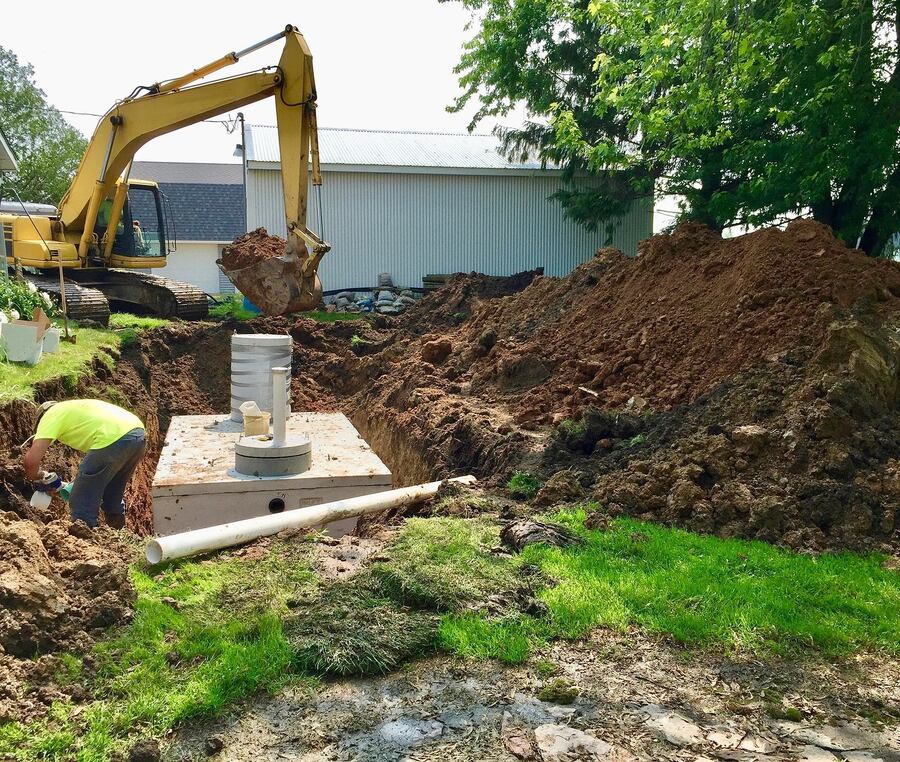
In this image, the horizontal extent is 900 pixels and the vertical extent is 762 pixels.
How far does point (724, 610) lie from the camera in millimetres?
4895

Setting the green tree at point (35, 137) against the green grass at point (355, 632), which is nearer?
the green grass at point (355, 632)

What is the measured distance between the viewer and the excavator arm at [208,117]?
13.4 metres

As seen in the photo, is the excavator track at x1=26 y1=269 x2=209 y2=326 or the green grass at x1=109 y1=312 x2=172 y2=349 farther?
the excavator track at x1=26 y1=269 x2=209 y2=326

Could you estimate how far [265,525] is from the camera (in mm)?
6293

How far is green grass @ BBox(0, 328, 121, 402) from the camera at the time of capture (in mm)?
8672

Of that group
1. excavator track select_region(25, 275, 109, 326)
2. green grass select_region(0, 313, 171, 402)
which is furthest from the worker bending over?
excavator track select_region(25, 275, 109, 326)

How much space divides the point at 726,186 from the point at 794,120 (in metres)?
5.81

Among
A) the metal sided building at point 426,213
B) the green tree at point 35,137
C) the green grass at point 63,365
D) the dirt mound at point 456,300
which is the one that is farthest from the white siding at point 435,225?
the green tree at point 35,137

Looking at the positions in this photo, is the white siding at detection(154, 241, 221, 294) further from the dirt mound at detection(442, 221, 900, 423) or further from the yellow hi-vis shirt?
the yellow hi-vis shirt

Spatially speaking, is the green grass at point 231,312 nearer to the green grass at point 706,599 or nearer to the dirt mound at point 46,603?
the dirt mound at point 46,603

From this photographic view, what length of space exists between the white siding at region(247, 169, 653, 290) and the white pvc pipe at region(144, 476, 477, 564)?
1769 centimetres

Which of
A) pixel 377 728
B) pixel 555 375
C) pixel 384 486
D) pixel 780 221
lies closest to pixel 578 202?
pixel 780 221

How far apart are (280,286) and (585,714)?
11.1m

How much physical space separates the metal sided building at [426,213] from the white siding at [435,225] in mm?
31
